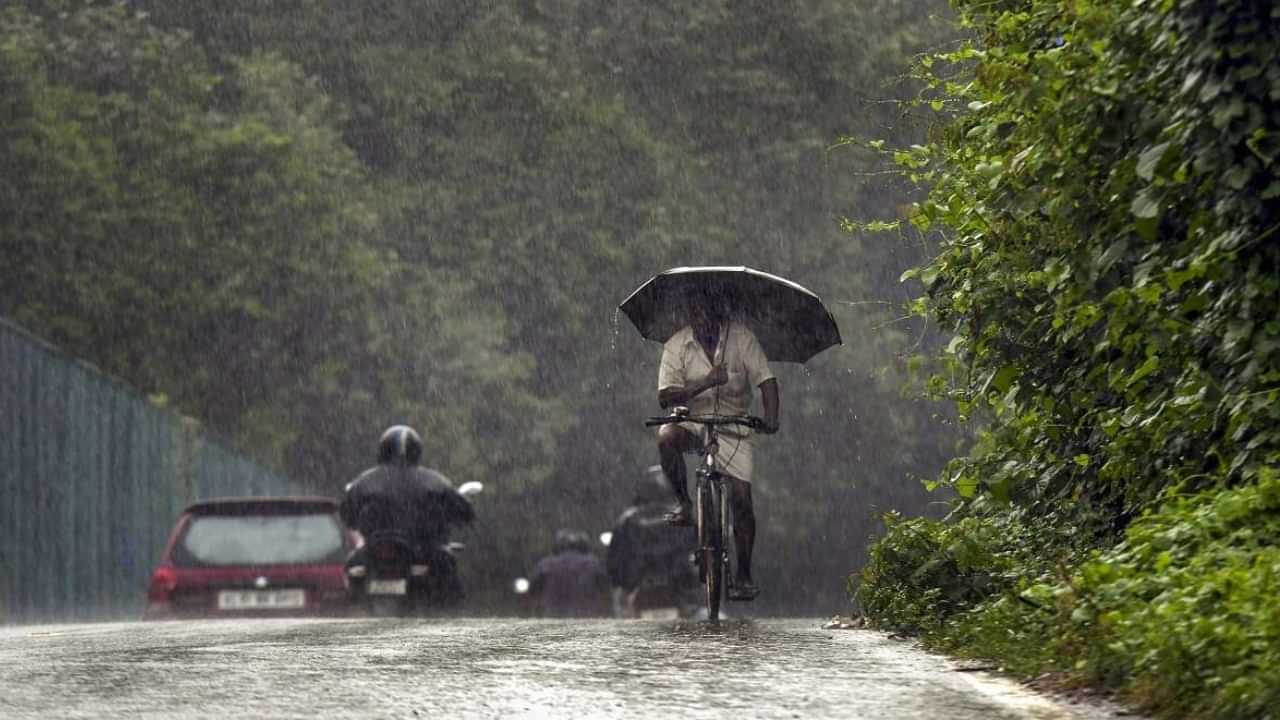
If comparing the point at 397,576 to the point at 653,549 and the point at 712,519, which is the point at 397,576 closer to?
the point at 653,549

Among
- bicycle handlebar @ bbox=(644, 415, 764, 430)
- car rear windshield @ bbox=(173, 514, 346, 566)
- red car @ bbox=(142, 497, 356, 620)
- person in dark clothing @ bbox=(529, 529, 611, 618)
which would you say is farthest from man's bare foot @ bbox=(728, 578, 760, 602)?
person in dark clothing @ bbox=(529, 529, 611, 618)

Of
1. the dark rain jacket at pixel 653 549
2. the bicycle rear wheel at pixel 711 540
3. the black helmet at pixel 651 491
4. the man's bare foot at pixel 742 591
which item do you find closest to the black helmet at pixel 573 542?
the black helmet at pixel 651 491

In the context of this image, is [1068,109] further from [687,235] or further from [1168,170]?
[687,235]

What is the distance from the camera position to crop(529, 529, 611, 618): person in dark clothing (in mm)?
27688

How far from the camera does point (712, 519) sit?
13305mm

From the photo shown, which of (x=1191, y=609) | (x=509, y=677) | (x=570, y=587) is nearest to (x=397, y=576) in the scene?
(x=570, y=587)

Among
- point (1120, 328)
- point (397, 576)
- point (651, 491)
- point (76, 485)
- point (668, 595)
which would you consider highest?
point (76, 485)

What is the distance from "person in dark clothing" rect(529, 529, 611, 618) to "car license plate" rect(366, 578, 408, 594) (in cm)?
862

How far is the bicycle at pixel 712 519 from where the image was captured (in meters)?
13.2

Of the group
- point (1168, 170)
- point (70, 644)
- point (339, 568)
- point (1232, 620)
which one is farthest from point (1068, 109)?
point (339, 568)

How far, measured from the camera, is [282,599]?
766 inches

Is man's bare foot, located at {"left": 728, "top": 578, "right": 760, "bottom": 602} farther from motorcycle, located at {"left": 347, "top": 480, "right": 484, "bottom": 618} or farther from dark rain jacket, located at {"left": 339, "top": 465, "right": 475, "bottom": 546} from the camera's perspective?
dark rain jacket, located at {"left": 339, "top": 465, "right": 475, "bottom": 546}

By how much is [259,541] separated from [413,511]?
1395mm

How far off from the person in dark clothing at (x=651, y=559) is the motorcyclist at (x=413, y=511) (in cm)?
156
